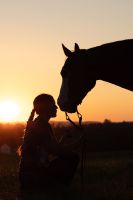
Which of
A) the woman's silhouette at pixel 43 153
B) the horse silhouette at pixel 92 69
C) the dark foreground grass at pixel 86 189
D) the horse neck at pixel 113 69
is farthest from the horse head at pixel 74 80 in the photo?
the dark foreground grass at pixel 86 189

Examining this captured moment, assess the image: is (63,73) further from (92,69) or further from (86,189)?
(86,189)

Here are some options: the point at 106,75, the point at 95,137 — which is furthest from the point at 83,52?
the point at 95,137

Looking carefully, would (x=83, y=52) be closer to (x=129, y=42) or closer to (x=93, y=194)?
(x=129, y=42)

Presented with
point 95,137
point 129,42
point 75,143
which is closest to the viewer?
point 129,42

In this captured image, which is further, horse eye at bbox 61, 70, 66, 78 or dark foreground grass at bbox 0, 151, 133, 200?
dark foreground grass at bbox 0, 151, 133, 200

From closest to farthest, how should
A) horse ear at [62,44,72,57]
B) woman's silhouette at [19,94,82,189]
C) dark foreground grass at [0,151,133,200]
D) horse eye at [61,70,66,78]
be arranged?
horse ear at [62,44,72,57] → horse eye at [61,70,66,78] → dark foreground grass at [0,151,133,200] → woman's silhouette at [19,94,82,189]

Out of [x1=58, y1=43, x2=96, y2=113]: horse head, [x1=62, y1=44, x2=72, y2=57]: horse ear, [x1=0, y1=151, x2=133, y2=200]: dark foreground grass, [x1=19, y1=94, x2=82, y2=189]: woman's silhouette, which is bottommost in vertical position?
[x1=0, y1=151, x2=133, y2=200]: dark foreground grass

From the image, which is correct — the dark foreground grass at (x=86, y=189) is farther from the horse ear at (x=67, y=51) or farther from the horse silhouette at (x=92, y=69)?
the horse ear at (x=67, y=51)

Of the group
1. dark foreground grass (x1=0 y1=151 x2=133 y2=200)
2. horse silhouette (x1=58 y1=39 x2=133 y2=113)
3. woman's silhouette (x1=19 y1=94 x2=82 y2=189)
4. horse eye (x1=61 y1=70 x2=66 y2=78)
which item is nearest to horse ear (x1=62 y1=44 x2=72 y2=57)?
horse silhouette (x1=58 y1=39 x2=133 y2=113)

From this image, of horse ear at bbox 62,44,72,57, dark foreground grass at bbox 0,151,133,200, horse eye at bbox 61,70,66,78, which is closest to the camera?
horse ear at bbox 62,44,72,57

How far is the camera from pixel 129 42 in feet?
25.4

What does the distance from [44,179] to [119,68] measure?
2.13 meters

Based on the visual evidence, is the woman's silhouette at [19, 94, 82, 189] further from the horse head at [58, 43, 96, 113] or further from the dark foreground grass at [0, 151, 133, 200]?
the horse head at [58, 43, 96, 113]

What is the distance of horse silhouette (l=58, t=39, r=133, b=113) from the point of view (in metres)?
7.79
